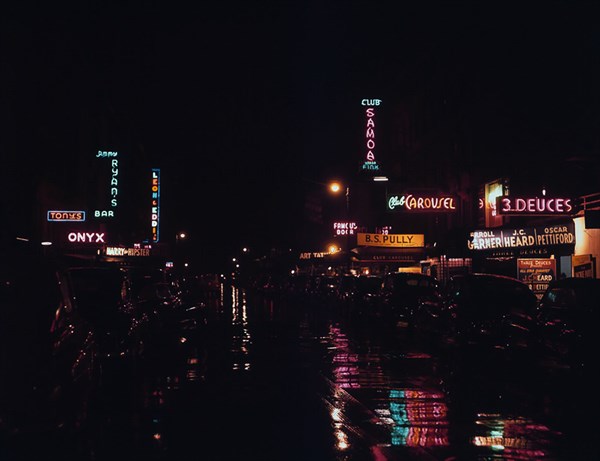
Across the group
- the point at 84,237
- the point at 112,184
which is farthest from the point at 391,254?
the point at 84,237

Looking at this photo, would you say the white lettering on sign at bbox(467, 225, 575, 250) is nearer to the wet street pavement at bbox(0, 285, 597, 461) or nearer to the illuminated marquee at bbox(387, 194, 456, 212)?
the illuminated marquee at bbox(387, 194, 456, 212)

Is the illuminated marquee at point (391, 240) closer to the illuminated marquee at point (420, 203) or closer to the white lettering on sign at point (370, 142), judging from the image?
the white lettering on sign at point (370, 142)

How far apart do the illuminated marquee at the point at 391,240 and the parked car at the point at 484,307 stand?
78.9 feet

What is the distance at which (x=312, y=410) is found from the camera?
1024 centimetres

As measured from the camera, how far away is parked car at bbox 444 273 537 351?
15.3 metres

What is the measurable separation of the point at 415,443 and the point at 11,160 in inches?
972

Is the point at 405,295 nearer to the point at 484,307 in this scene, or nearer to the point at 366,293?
the point at 366,293

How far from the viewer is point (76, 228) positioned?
40.5 meters

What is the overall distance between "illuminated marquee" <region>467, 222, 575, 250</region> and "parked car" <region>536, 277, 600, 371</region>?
8.74 metres

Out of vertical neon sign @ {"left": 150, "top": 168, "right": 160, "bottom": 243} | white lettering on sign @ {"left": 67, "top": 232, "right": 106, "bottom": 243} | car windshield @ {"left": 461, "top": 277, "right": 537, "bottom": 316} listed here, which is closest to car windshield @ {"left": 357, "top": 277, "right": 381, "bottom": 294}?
car windshield @ {"left": 461, "top": 277, "right": 537, "bottom": 316}

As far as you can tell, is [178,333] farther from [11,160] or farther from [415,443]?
[11,160]

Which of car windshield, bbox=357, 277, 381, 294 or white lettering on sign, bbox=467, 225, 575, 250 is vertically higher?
white lettering on sign, bbox=467, 225, 575, 250

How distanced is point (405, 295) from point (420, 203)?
31.9ft

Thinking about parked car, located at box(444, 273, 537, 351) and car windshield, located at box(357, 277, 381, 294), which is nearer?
parked car, located at box(444, 273, 537, 351)
